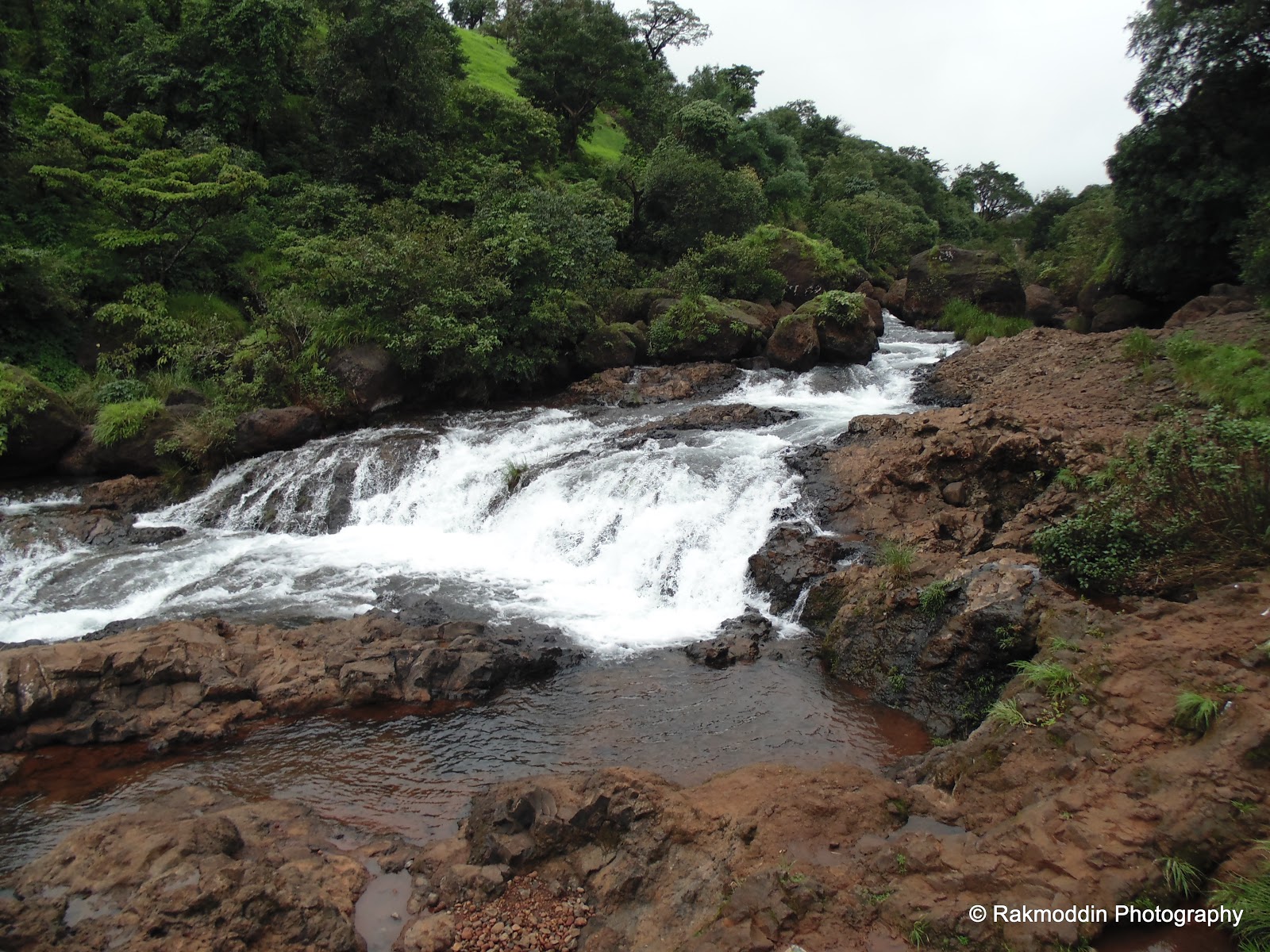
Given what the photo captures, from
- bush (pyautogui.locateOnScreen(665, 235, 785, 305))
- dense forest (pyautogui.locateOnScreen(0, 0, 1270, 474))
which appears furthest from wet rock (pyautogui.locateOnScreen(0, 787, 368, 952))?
bush (pyautogui.locateOnScreen(665, 235, 785, 305))

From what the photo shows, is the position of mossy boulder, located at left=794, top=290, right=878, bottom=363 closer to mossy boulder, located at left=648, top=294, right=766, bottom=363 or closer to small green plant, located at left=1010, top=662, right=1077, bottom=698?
mossy boulder, located at left=648, top=294, right=766, bottom=363

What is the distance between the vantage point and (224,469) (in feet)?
52.1

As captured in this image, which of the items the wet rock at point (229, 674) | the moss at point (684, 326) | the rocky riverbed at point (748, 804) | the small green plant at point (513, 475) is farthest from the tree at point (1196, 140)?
the wet rock at point (229, 674)

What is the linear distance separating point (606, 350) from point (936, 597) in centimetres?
1440

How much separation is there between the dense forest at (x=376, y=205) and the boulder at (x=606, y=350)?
0.65ft

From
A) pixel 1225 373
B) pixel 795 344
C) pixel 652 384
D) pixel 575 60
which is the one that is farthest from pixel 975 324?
pixel 575 60

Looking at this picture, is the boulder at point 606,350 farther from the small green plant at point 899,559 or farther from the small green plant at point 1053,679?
the small green plant at point 1053,679

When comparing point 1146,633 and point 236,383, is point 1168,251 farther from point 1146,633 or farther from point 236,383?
point 236,383

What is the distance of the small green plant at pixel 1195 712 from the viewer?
16.3ft

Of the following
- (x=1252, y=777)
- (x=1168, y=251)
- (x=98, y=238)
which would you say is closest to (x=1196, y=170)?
(x=1168, y=251)

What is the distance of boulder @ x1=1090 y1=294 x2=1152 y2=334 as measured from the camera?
20156 mm

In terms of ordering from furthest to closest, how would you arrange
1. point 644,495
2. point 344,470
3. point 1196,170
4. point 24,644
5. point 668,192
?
point 668,192 < point 1196,170 < point 344,470 < point 644,495 < point 24,644

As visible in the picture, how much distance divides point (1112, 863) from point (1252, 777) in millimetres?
1010

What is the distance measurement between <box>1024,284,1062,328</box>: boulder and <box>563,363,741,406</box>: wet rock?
470 inches
